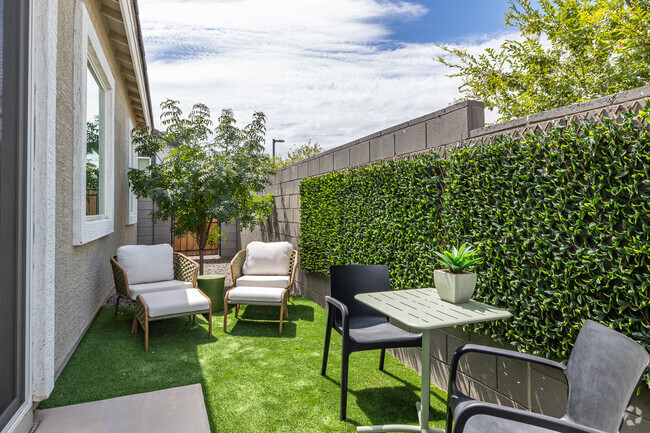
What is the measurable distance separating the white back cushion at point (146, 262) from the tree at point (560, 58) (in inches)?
211

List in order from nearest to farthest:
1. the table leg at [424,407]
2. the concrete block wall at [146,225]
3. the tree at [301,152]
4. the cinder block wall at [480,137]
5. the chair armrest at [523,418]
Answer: the chair armrest at [523,418], the cinder block wall at [480,137], the table leg at [424,407], the concrete block wall at [146,225], the tree at [301,152]

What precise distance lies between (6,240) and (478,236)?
2760 millimetres

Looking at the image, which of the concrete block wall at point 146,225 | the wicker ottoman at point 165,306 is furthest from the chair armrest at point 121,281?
the concrete block wall at point 146,225

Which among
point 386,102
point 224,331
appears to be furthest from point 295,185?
point 386,102

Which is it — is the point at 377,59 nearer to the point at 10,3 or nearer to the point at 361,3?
the point at 361,3

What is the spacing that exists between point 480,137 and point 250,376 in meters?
2.65

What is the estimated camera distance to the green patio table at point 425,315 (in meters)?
1.99

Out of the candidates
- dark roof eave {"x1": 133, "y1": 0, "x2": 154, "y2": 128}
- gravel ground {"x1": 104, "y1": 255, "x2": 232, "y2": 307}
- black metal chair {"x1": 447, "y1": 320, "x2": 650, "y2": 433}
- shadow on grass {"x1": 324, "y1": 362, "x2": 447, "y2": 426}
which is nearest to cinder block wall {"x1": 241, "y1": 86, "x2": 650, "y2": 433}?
shadow on grass {"x1": 324, "y1": 362, "x2": 447, "y2": 426}

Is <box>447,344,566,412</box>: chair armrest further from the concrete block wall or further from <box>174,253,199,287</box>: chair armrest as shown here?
the concrete block wall

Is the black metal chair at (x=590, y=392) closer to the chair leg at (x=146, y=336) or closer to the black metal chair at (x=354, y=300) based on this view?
the black metal chair at (x=354, y=300)

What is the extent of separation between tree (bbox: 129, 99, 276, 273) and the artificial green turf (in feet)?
7.45

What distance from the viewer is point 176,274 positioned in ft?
16.3

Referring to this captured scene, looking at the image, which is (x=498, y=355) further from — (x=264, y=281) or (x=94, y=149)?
(x=94, y=149)

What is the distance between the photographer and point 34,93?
2.19 metres
